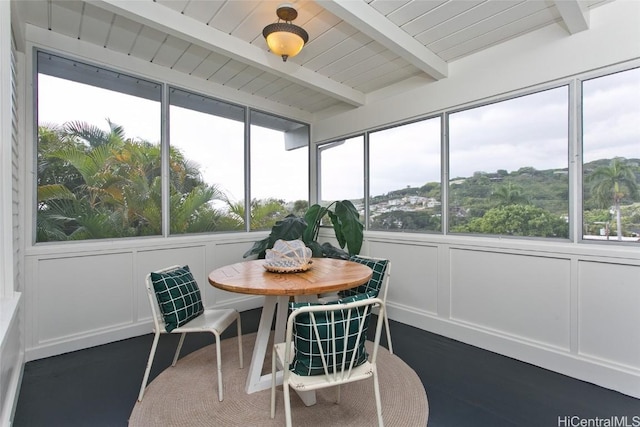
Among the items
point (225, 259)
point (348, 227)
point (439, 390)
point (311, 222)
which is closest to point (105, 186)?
point (225, 259)

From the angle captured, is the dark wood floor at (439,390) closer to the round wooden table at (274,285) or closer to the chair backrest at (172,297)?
the chair backrest at (172,297)

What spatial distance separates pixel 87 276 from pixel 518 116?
410 centimetres

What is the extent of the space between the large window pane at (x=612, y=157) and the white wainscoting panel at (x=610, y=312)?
26 centimetres

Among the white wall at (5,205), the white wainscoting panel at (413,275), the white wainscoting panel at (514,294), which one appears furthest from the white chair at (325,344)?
the white wainscoting panel at (413,275)

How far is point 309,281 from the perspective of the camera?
1929 mm

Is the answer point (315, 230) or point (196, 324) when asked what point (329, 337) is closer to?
point (196, 324)

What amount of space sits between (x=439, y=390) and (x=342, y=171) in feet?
9.73

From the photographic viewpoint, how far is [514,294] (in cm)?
263

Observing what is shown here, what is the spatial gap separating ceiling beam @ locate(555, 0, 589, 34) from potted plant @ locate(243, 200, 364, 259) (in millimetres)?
2197

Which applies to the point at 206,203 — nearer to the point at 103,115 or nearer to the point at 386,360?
the point at 103,115

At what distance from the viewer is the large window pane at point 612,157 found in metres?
2.16

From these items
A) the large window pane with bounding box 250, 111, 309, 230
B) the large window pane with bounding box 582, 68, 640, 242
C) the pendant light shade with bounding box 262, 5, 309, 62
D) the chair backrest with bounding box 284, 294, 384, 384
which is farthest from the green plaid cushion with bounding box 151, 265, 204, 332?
the large window pane with bounding box 582, 68, 640, 242

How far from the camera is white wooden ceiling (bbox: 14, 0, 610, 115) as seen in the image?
2229 mm

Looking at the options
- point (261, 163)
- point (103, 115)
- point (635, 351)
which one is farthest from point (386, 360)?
point (103, 115)
